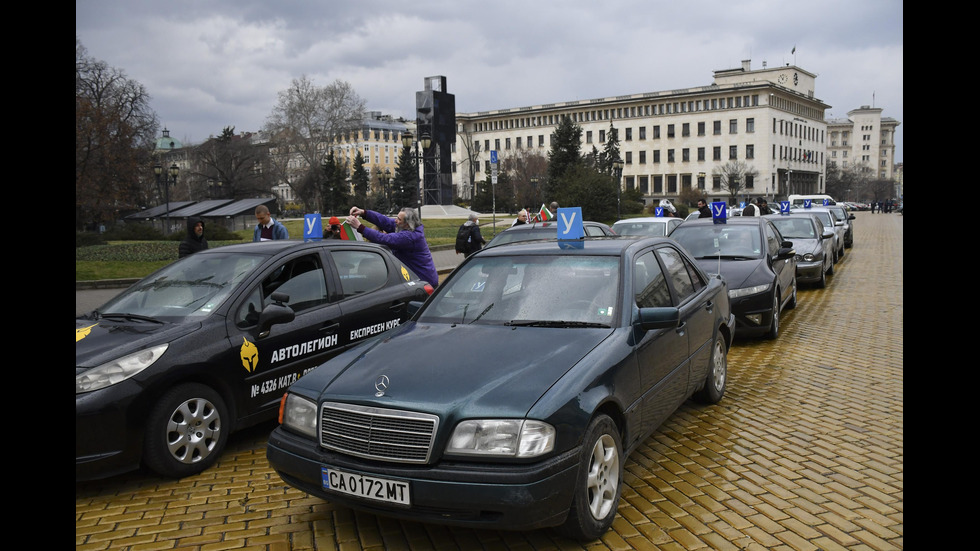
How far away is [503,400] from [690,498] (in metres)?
1.68

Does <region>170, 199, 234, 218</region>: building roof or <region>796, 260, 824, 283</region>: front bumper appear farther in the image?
<region>170, 199, 234, 218</region>: building roof

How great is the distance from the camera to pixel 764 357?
8.52 metres

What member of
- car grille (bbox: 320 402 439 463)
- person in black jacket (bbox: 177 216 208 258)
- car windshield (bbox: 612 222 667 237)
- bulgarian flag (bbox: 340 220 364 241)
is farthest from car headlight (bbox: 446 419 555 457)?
car windshield (bbox: 612 222 667 237)

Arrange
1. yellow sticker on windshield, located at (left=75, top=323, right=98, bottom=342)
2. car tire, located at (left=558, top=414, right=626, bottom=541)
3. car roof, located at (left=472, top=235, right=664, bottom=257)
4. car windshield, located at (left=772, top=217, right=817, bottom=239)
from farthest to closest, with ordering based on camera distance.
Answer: car windshield, located at (left=772, top=217, right=817, bottom=239), car roof, located at (left=472, top=235, right=664, bottom=257), yellow sticker on windshield, located at (left=75, top=323, right=98, bottom=342), car tire, located at (left=558, top=414, right=626, bottom=541)

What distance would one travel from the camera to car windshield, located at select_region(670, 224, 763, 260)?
1025 centimetres

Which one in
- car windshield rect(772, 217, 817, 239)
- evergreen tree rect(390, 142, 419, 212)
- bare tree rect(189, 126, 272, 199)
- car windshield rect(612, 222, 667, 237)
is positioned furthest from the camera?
bare tree rect(189, 126, 272, 199)

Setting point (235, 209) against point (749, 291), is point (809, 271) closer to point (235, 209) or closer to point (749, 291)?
point (749, 291)

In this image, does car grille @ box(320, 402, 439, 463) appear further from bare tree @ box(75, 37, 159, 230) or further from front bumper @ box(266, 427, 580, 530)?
bare tree @ box(75, 37, 159, 230)

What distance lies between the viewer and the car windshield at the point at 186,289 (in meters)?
5.38

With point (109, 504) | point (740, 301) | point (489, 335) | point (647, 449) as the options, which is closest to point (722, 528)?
point (647, 449)

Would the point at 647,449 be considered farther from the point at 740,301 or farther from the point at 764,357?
the point at 740,301

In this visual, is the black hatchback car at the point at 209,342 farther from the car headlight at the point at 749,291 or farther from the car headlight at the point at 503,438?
the car headlight at the point at 749,291

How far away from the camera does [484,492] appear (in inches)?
130
